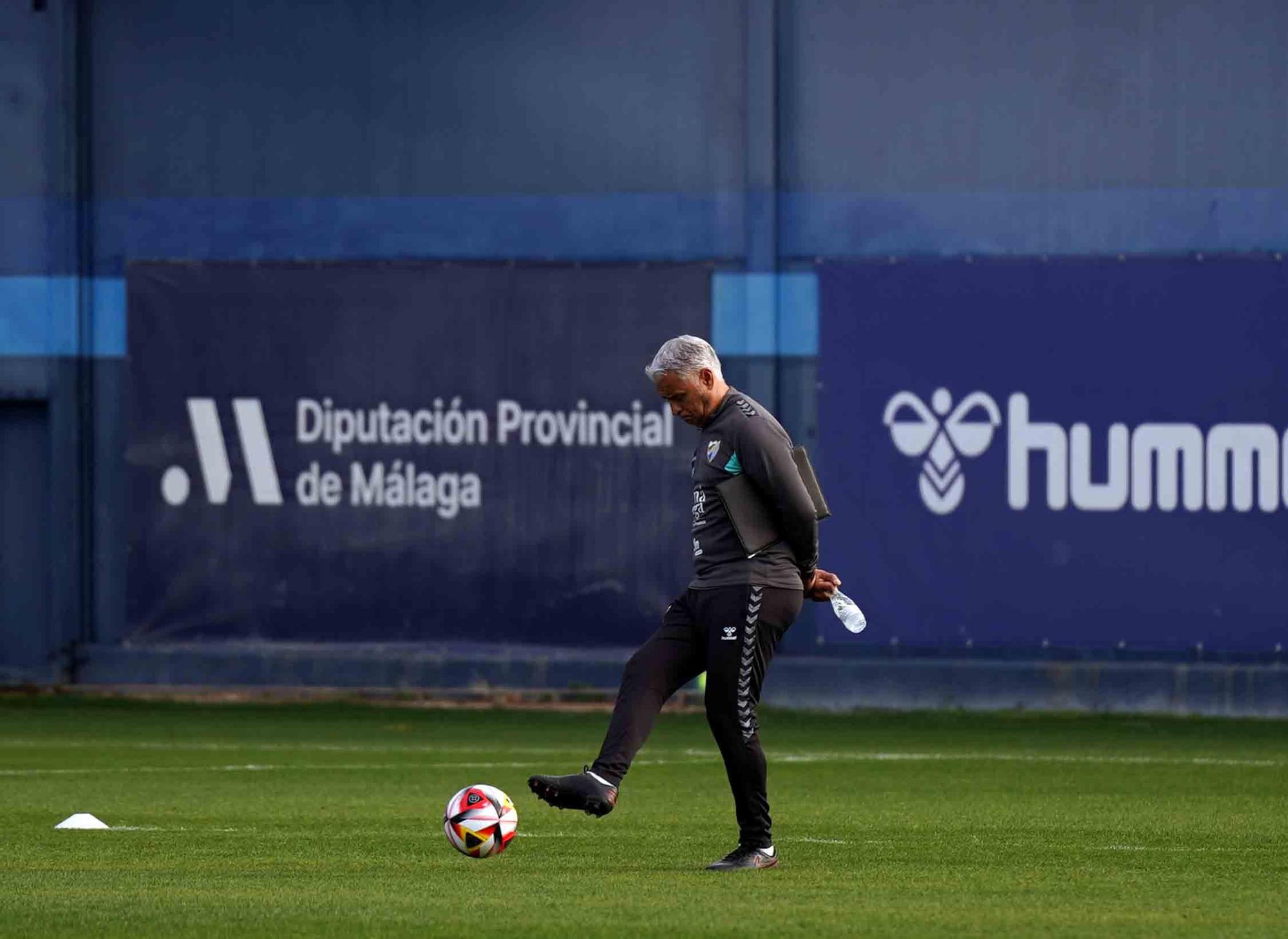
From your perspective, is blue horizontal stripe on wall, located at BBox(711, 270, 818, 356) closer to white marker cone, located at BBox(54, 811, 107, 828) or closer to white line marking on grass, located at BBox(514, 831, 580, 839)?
white line marking on grass, located at BBox(514, 831, 580, 839)

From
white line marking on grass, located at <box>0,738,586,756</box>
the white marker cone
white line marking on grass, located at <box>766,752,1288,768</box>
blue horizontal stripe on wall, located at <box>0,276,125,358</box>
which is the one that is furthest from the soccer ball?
blue horizontal stripe on wall, located at <box>0,276,125,358</box>

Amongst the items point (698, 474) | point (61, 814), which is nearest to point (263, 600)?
point (61, 814)

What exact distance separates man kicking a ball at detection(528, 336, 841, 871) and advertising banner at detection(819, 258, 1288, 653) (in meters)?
10.6

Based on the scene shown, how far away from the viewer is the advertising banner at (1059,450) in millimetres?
19438

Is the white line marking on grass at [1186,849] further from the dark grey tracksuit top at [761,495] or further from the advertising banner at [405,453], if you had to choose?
the advertising banner at [405,453]

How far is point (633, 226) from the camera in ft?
67.2

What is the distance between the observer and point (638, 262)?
805 inches

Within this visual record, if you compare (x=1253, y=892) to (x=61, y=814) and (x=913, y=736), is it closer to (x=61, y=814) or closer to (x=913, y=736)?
(x=61, y=814)

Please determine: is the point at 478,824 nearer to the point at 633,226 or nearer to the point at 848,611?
the point at 848,611

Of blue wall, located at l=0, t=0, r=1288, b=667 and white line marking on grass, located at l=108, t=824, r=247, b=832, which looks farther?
blue wall, located at l=0, t=0, r=1288, b=667

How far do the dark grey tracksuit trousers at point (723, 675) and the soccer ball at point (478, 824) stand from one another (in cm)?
60

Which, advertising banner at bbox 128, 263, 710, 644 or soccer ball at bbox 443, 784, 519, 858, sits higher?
advertising banner at bbox 128, 263, 710, 644

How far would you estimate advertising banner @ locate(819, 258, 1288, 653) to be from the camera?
1944cm

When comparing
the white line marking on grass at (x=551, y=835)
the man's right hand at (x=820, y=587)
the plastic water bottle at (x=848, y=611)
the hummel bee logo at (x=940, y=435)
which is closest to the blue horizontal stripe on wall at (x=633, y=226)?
the hummel bee logo at (x=940, y=435)
